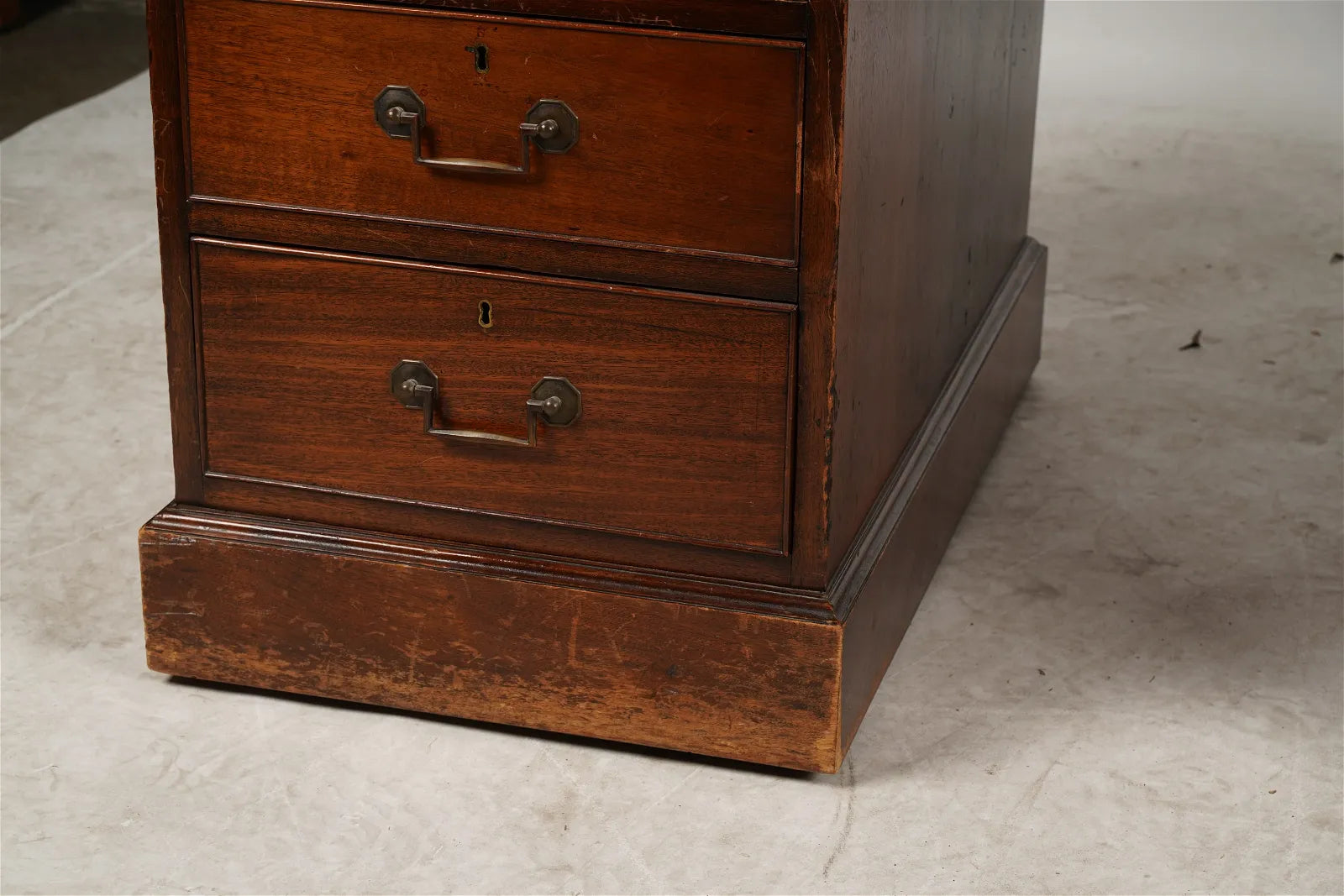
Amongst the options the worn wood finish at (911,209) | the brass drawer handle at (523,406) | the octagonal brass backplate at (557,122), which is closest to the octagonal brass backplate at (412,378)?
the brass drawer handle at (523,406)

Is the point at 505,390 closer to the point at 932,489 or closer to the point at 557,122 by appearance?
the point at 557,122

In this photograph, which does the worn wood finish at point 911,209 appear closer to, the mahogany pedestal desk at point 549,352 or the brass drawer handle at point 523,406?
the mahogany pedestal desk at point 549,352

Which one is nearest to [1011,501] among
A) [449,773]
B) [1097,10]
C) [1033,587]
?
[1033,587]

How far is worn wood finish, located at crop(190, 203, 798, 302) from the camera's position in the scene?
1523 mm

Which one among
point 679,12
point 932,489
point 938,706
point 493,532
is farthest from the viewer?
point 932,489

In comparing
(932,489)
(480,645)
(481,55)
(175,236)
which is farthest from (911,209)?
(175,236)

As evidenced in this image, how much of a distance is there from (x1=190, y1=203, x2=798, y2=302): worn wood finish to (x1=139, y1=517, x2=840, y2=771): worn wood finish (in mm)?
280

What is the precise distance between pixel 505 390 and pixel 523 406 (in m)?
0.02

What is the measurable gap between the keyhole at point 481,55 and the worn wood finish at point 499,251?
0.46ft

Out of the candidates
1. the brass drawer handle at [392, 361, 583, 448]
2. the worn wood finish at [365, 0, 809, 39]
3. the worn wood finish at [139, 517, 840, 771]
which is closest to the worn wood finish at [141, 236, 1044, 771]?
the worn wood finish at [139, 517, 840, 771]

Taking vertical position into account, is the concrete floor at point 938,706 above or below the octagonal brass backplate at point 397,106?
below

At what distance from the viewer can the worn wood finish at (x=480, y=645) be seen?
1.63 m

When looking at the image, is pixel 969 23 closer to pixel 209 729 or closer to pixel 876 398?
pixel 876 398

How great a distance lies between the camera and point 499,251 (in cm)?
157
